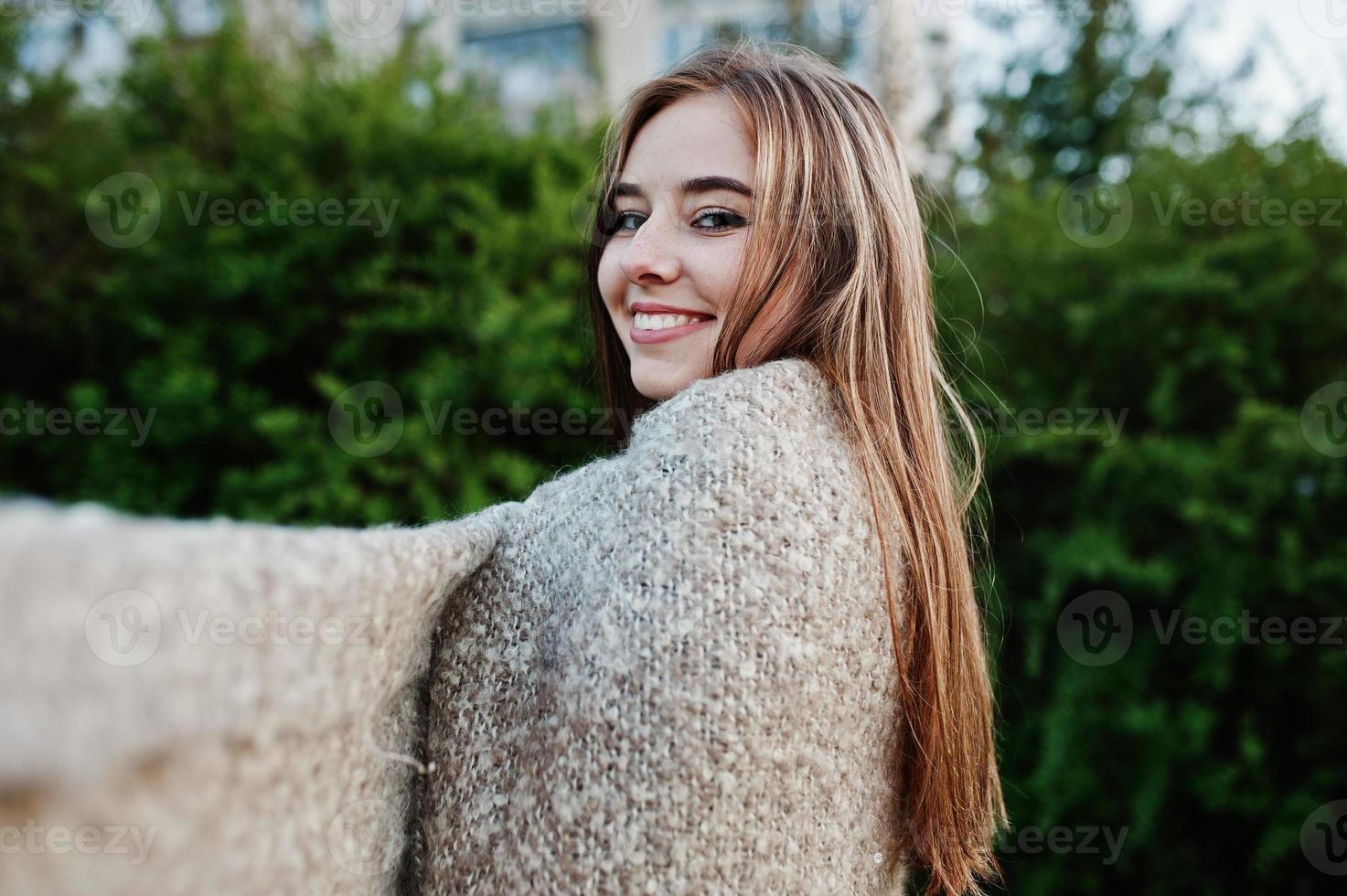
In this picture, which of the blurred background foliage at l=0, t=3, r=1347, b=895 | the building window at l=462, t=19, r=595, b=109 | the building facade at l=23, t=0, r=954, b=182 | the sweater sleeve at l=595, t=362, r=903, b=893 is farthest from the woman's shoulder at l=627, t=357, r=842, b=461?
the building window at l=462, t=19, r=595, b=109

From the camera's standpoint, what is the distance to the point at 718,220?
52.6 inches

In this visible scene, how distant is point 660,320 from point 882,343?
1.11ft

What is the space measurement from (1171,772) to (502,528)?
245 cm

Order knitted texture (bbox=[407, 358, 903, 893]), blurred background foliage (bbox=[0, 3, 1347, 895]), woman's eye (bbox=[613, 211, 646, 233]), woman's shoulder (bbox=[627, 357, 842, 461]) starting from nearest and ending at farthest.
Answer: knitted texture (bbox=[407, 358, 903, 893])
woman's shoulder (bbox=[627, 357, 842, 461])
woman's eye (bbox=[613, 211, 646, 233])
blurred background foliage (bbox=[0, 3, 1347, 895])

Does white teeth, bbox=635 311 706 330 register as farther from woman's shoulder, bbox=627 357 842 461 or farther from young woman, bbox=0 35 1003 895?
woman's shoulder, bbox=627 357 842 461

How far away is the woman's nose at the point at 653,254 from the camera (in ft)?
4.37

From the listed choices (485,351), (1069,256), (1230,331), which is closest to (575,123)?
(485,351)

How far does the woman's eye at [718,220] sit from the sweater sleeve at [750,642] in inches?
12.3

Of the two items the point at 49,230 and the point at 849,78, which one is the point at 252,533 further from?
the point at 49,230

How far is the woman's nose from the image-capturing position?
4.37 feet

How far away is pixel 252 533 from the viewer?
71cm

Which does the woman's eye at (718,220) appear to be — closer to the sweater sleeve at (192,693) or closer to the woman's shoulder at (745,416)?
the woman's shoulder at (745,416)

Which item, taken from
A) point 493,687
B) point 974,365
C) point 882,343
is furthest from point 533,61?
point 493,687

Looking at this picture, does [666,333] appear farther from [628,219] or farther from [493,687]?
[493,687]
